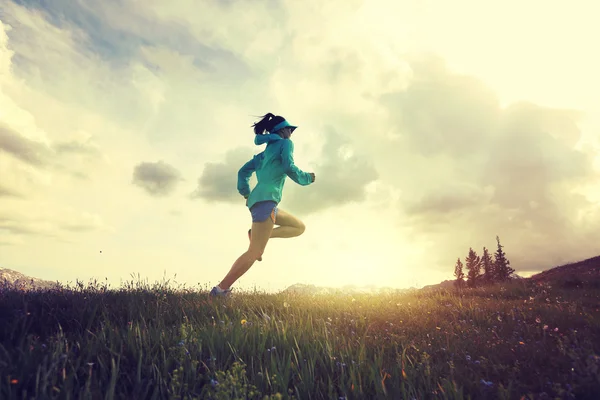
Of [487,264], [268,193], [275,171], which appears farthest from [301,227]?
[487,264]

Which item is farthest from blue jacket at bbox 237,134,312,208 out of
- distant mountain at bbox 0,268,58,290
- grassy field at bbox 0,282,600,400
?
distant mountain at bbox 0,268,58,290

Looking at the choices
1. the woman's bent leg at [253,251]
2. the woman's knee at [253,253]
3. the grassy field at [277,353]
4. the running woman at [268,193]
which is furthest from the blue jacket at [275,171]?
→ the grassy field at [277,353]

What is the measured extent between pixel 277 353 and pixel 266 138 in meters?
5.27

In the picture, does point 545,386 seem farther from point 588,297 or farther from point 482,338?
point 588,297

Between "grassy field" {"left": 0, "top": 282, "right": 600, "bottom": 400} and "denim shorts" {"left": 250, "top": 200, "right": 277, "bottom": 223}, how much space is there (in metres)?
1.62

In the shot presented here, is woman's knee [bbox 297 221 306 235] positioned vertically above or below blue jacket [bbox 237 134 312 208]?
below

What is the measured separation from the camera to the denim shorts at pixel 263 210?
7.83 meters

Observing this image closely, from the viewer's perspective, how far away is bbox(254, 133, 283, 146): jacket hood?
26.8ft

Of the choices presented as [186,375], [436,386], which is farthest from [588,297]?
[186,375]

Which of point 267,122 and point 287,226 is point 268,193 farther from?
point 267,122

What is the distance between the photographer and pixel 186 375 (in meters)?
3.14

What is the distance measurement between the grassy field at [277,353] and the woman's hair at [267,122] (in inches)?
142

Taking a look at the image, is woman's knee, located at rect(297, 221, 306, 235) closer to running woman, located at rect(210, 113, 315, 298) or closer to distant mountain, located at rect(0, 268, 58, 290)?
running woman, located at rect(210, 113, 315, 298)

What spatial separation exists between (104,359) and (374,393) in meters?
2.20
